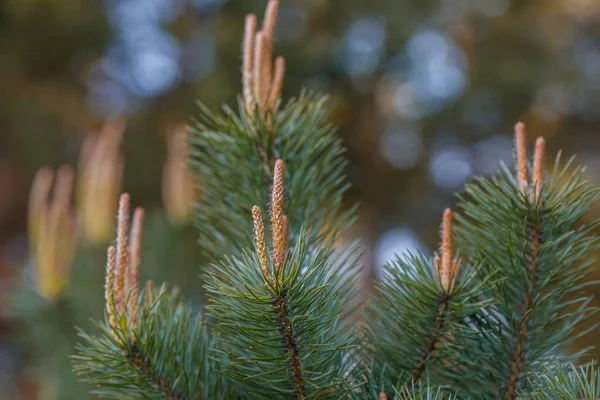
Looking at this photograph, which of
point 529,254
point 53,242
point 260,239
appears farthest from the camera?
point 53,242

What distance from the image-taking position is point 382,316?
20.5 inches

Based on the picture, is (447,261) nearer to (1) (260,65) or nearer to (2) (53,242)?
(1) (260,65)

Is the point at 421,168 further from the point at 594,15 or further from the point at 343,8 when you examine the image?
the point at 594,15

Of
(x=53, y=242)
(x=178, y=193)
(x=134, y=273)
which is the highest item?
(x=178, y=193)

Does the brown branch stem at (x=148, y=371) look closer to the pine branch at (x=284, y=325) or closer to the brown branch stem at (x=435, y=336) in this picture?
the pine branch at (x=284, y=325)

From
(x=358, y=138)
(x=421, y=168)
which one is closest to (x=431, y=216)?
(x=421, y=168)

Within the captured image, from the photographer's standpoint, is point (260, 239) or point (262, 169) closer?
point (260, 239)

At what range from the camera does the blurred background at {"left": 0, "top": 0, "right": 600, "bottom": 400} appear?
2840mm

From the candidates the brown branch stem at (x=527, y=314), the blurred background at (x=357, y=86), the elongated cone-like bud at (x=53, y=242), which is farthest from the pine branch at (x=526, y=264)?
the blurred background at (x=357, y=86)

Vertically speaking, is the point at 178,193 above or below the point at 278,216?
above

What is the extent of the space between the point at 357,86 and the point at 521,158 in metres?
2.57

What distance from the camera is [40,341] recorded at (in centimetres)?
124

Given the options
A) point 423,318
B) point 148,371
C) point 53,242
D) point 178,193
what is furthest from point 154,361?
point 178,193

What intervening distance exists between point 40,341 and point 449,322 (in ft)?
3.39
